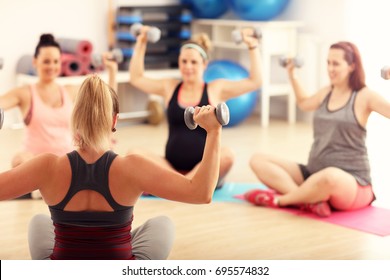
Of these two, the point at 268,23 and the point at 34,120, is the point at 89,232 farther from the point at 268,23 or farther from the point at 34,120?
the point at 268,23

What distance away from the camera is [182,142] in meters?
3.75

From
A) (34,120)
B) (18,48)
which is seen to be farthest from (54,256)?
(18,48)

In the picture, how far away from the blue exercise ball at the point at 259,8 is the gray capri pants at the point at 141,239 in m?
3.68

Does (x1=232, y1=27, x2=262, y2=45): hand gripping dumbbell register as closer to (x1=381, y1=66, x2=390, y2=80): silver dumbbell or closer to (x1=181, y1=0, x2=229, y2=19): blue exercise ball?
(x1=381, y1=66, x2=390, y2=80): silver dumbbell

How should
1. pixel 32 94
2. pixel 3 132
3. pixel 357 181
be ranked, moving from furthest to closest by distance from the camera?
pixel 3 132, pixel 32 94, pixel 357 181

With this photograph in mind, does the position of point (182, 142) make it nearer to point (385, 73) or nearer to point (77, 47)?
point (385, 73)

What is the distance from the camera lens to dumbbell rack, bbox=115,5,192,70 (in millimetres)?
5941

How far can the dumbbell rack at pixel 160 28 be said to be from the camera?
5941mm

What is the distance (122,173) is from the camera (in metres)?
1.97

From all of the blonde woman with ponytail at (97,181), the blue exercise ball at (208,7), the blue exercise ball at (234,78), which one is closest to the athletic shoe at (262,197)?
Result: the blonde woman with ponytail at (97,181)

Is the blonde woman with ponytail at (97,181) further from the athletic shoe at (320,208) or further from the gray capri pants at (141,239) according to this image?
the athletic shoe at (320,208)

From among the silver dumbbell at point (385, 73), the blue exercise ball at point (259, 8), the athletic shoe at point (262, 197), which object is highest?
the blue exercise ball at point (259, 8)

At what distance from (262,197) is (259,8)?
2587 mm

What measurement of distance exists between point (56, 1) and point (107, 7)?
442 mm
